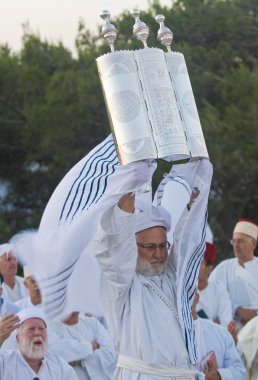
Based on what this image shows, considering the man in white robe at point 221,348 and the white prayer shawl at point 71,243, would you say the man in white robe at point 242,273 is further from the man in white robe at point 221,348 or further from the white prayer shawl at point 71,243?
the white prayer shawl at point 71,243

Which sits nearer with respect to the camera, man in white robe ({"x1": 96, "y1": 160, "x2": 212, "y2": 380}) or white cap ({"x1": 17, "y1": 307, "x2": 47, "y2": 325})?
man in white robe ({"x1": 96, "y1": 160, "x2": 212, "y2": 380})

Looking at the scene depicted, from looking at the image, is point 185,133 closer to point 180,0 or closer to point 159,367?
point 159,367

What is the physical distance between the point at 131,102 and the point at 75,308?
125 centimetres

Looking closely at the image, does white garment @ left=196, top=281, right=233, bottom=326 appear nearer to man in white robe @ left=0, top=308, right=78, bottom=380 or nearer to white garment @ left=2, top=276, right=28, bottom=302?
white garment @ left=2, top=276, right=28, bottom=302

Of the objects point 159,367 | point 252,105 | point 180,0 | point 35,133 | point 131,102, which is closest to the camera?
point 131,102

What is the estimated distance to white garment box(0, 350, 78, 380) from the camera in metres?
8.76

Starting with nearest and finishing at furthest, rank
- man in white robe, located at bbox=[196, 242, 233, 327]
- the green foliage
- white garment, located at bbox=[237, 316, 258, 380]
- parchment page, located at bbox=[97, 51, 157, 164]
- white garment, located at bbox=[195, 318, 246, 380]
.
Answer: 1. parchment page, located at bbox=[97, 51, 157, 164]
2. white garment, located at bbox=[195, 318, 246, 380]
3. white garment, located at bbox=[237, 316, 258, 380]
4. man in white robe, located at bbox=[196, 242, 233, 327]
5. the green foliage

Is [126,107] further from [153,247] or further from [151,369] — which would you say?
[151,369]

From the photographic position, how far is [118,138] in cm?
621

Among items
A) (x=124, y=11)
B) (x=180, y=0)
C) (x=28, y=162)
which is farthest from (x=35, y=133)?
(x=180, y=0)

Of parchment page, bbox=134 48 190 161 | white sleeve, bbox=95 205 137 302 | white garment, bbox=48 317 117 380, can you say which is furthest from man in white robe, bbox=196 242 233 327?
parchment page, bbox=134 48 190 161

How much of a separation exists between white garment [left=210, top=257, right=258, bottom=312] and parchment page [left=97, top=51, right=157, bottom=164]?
579 cm

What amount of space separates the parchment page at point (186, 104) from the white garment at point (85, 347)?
3.40 meters

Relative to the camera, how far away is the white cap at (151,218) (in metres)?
6.86
